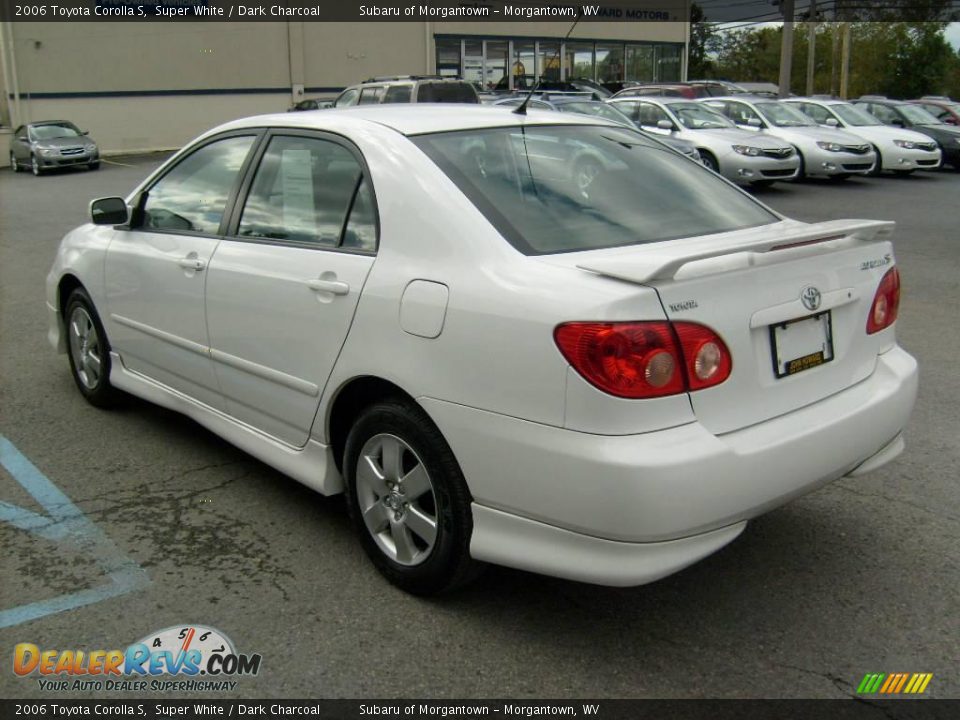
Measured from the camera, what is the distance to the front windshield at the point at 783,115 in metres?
19.4

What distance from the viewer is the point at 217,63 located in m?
36.6

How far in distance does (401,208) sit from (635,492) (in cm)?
134

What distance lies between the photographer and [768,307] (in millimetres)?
2996

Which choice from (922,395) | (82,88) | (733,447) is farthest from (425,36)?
(733,447)

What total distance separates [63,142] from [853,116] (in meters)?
20.1

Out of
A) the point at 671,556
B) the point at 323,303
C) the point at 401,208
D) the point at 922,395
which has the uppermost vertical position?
the point at 401,208

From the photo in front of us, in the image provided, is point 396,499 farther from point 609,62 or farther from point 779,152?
point 609,62

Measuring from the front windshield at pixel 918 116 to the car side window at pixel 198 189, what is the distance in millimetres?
21192

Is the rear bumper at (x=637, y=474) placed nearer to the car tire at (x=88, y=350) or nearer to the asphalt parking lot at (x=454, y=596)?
the asphalt parking lot at (x=454, y=596)

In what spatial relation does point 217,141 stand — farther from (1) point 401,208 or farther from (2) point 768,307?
(2) point 768,307

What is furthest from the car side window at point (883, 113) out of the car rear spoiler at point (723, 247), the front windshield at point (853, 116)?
the car rear spoiler at point (723, 247)

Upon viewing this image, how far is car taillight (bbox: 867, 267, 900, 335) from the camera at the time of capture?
3459 millimetres

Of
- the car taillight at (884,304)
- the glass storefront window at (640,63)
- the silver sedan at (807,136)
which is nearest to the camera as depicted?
the car taillight at (884,304)

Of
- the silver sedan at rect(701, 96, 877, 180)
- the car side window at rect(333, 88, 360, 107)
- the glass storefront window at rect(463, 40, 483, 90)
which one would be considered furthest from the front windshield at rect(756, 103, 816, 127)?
the glass storefront window at rect(463, 40, 483, 90)
